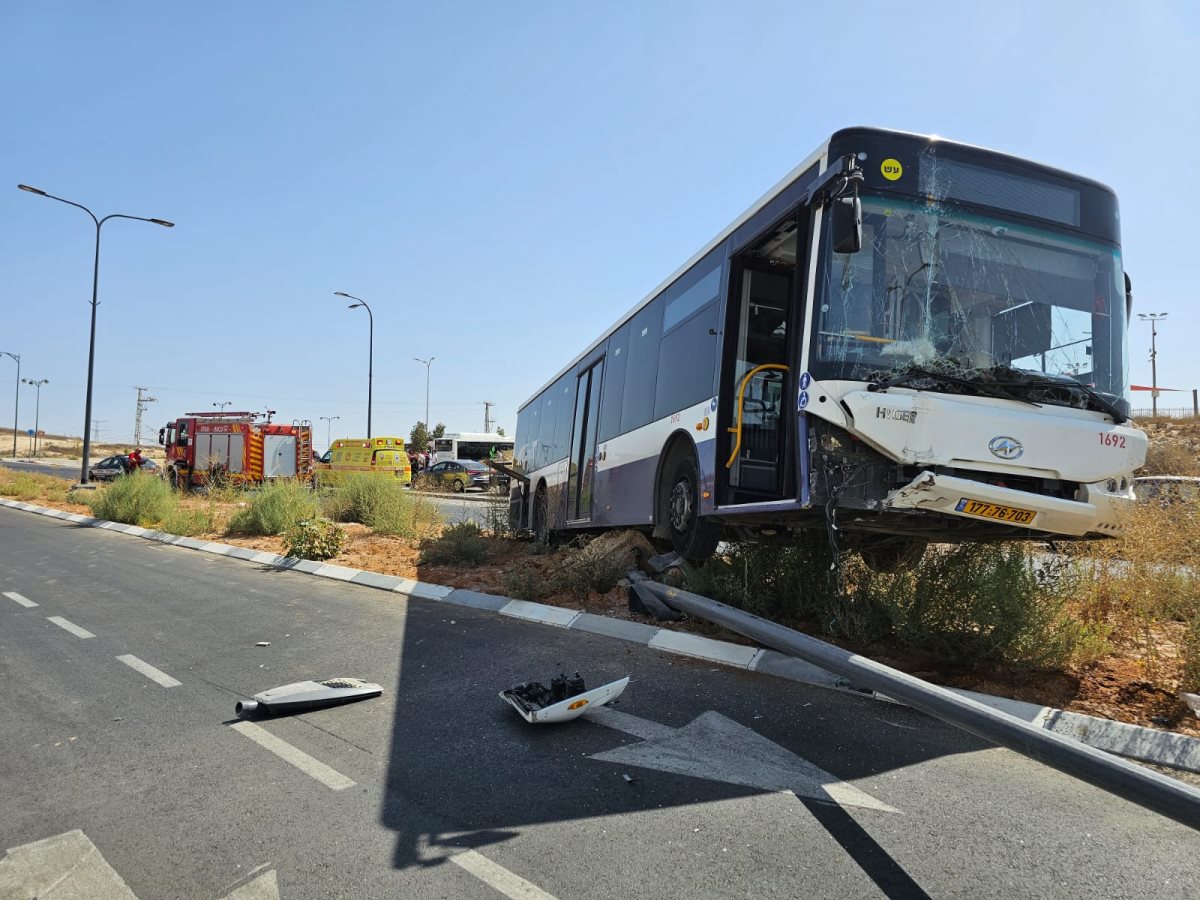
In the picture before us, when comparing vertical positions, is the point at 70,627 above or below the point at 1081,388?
below

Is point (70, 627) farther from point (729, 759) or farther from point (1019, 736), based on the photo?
point (1019, 736)

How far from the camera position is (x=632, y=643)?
6.82m

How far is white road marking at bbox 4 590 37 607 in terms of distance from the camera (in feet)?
28.4

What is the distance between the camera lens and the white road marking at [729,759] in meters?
3.67

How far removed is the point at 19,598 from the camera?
8.97m

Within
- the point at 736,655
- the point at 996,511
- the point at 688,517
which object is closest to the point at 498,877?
the point at 736,655

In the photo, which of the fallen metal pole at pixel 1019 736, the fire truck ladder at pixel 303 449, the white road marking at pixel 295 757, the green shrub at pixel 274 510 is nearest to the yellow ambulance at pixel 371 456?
the fire truck ladder at pixel 303 449

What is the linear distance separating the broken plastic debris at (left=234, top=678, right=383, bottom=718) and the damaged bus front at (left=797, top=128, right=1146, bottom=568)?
336 cm

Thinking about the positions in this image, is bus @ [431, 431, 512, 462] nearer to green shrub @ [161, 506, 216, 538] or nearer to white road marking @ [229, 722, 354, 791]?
green shrub @ [161, 506, 216, 538]

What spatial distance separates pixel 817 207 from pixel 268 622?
20.8ft

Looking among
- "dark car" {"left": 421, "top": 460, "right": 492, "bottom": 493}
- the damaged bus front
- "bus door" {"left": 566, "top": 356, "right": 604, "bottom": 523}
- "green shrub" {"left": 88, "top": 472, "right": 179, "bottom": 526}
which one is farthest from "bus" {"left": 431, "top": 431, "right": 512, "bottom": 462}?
the damaged bus front

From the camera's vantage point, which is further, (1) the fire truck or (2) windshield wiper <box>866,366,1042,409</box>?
(1) the fire truck

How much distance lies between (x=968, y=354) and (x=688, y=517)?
10.9ft

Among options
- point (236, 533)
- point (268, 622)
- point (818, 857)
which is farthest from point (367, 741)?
point (236, 533)
